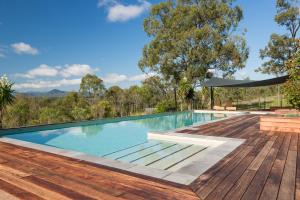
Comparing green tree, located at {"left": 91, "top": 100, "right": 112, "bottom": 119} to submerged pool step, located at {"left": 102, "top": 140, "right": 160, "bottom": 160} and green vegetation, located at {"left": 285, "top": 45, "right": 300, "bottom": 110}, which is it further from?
green vegetation, located at {"left": 285, "top": 45, "right": 300, "bottom": 110}

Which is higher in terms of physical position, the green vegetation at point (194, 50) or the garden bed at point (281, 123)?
the green vegetation at point (194, 50)

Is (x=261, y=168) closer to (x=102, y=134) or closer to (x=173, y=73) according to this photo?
(x=102, y=134)

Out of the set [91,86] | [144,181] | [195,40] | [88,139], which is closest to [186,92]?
[195,40]

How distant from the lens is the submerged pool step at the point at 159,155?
180 inches

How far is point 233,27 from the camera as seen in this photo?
58.4 ft

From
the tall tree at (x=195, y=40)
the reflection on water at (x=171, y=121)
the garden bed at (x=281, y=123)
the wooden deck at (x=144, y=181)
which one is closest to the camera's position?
the wooden deck at (x=144, y=181)

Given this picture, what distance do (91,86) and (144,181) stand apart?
22.2 m

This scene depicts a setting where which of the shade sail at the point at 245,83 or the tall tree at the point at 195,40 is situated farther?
the tall tree at the point at 195,40

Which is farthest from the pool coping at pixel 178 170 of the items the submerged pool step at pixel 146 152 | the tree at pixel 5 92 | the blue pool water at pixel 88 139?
the tree at pixel 5 92

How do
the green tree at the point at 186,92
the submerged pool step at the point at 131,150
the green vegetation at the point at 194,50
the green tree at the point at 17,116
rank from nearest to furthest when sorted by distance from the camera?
the submerged pool step at the point at 131,150 → the green tree at the point at 17,116 → the green tree at the point at 186,92 → the green vegetation at the point at 194,50

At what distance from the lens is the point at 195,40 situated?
671 inches

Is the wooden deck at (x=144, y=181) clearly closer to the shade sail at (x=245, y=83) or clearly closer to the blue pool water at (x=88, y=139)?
the blue pool water at (x=88, y=139)

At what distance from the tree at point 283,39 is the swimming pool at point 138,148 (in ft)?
53.8

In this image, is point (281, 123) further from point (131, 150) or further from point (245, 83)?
point (245, 83)
